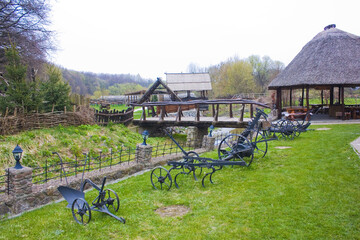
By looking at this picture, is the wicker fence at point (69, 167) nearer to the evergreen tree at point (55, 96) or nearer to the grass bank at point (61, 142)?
the grass bank at point (61, 142)

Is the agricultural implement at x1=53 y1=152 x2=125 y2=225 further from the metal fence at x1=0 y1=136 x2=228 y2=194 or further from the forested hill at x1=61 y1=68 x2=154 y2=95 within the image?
the forested hill at x1=61 y1=68 x2=154 y2=95

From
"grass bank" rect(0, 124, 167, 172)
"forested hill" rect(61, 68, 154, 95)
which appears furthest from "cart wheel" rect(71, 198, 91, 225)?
"forested hill" rect(61, 68, 154, 95)

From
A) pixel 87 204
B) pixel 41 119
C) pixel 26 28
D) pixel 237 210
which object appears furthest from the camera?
pixel 26 28

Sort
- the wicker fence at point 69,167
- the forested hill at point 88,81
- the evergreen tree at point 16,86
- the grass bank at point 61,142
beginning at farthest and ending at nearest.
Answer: the forested hill at point 88,81, the evergreen tree at point 16,86, the grass bank at point 61,142, the wicker fence at point 69,167

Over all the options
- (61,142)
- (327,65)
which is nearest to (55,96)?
(61,142)

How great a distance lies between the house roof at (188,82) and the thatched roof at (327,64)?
461 inches

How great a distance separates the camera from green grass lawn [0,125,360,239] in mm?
4652

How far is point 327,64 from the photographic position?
1992cm

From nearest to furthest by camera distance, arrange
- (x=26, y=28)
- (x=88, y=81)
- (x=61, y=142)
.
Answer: (x=61, y=142) < (x=26, y=28) < (x=88, y=81)

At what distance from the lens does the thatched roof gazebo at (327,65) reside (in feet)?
61.4

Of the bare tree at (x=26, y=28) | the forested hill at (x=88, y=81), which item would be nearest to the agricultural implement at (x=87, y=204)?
the bare tree at (x=26, y=28)

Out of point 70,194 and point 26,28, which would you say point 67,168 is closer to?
point 70,194

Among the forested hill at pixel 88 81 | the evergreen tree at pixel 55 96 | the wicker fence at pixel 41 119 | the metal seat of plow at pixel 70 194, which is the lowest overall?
the metal seat of plow at pixel 70 194

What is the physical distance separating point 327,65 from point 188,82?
54.8ft
